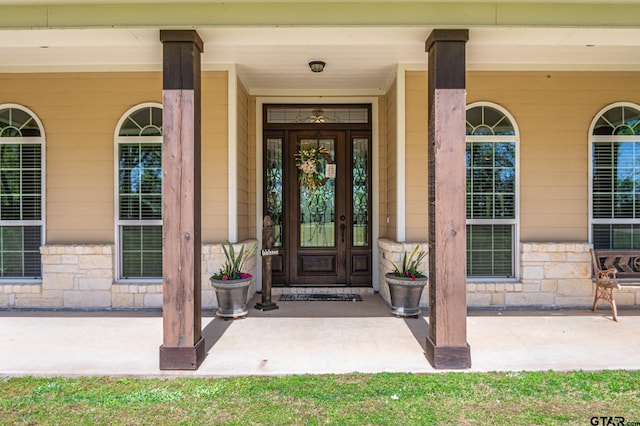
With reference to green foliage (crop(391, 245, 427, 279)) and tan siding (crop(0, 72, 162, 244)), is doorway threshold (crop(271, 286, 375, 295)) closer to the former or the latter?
green foliage (crop(391, 245, 427, 279))

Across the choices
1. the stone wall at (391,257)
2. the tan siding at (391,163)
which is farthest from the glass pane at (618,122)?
the stone wall at (391,257)

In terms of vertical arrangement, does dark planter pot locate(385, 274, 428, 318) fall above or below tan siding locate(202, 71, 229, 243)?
below

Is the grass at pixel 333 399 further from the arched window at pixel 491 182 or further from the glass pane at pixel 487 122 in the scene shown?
the glass pane at pixel 487 122

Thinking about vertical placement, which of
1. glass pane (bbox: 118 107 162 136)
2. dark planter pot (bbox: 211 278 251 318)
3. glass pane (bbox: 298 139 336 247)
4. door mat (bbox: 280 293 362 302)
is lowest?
door mat (bbox: 280 293 362 302)

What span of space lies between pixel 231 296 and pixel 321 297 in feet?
4.85

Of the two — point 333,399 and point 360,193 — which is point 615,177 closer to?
point 360,193

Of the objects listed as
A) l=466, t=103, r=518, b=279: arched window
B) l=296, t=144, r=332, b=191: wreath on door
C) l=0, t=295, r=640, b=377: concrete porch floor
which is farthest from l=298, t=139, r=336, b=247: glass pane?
l=466, t=103, r=518, b=279: arched window

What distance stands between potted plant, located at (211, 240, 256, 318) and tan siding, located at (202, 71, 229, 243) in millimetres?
468

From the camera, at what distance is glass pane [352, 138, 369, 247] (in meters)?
6.41

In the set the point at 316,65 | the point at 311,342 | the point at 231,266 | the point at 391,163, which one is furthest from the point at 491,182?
the point at 231,266

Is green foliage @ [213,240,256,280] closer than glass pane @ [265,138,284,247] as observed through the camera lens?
Yes

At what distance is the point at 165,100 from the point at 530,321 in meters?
4.05

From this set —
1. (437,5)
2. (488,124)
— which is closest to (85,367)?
(437,5)

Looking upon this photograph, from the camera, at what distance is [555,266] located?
5352 mm
